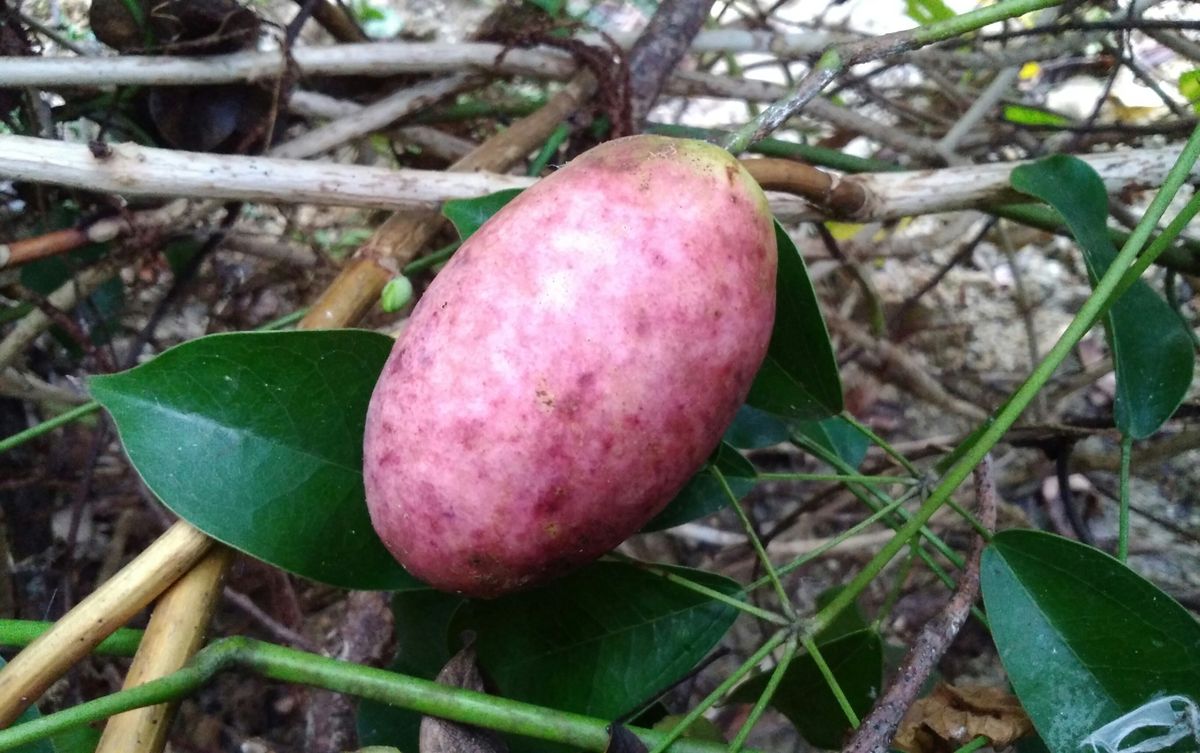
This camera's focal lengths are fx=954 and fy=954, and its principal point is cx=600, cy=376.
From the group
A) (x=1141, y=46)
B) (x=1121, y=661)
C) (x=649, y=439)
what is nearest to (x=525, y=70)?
(x=649, y=439)

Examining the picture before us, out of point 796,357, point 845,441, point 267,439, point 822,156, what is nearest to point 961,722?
point 796,357

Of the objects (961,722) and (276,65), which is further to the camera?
(276,65)

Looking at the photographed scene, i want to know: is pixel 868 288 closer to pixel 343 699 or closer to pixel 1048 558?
pixel 1048 558

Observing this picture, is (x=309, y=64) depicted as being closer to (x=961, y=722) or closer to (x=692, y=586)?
(x=692, y=586)

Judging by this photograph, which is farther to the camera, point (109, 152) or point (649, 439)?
point (109, 152)

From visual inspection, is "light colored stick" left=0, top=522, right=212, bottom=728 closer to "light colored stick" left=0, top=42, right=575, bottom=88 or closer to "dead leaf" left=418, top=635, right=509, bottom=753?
"dead leaf" left=418, top=635, right=509, bottom=753

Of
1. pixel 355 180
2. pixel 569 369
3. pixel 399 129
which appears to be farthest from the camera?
pixel 399 129

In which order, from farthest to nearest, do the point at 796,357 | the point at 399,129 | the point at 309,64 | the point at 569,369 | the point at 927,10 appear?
the point at 927,10 < the point at 399,129 < the point at 309,64 < the point at 796,357 < the point at 569,369
